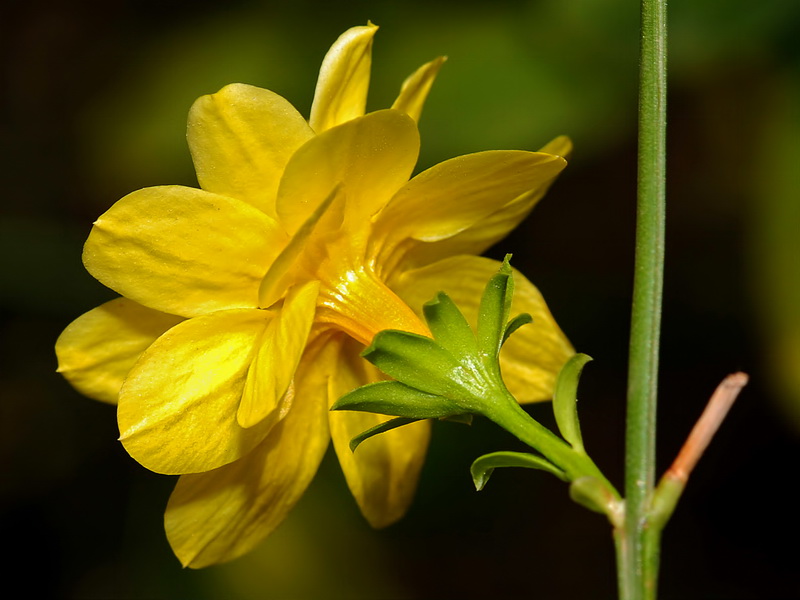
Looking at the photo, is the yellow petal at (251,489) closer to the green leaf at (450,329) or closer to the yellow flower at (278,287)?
the yellow flower at (278,287)

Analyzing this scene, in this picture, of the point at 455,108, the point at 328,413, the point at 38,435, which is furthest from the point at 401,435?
the point at 38,435


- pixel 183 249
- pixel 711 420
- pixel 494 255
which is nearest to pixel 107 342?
pixel 183 249

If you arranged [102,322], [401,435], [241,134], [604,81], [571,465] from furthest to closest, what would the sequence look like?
1. [604,81]
2. [401,435]
3. [102,322]
4. [241,134]
5. [571,465]

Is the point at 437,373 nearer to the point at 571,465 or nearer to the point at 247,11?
the point at 571,465

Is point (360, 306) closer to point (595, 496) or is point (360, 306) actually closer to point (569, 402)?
point (569, 402)

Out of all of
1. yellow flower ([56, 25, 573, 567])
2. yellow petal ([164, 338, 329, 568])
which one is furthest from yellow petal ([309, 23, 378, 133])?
yellow petal ([164, 338, 329, 568])

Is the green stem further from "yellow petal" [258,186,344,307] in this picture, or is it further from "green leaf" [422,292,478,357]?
"yellow petal" [258,186,344,307]
